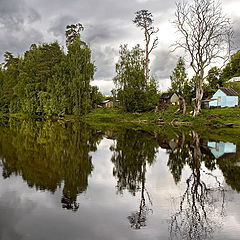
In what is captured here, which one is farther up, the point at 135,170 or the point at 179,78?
the point at 179,78

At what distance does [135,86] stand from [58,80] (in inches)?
565

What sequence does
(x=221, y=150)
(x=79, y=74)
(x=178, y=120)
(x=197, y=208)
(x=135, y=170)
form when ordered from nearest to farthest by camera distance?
(x=197, y=208) < (x=135, y=170) < (x=221, y=150) < (x=178, y=120) < (x=79, y=74)

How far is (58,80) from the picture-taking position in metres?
47.5

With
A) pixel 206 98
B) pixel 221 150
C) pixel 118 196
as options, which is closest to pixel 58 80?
pixel 206 98

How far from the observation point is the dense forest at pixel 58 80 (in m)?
46.8

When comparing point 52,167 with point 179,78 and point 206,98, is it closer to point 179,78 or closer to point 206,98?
point 179,78

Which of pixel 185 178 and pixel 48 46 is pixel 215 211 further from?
pixel 48 46

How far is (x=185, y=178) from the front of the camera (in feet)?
30.4

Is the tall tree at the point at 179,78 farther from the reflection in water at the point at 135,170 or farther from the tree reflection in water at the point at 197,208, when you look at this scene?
the tree reflection in water at the point at 197,208

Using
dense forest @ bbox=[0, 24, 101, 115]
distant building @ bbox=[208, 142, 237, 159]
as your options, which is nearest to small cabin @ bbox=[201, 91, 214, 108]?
dense forest @ bbox=[0, 24, 101, 115]

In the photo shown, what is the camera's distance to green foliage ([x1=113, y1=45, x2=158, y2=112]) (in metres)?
41.9

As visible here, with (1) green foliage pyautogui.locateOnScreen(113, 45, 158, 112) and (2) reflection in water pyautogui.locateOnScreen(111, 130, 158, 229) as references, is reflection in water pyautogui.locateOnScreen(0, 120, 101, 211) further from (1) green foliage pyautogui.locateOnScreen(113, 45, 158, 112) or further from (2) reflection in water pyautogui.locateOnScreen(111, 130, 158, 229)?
(1) green foliage pyautogui.locateOnScreen(113, 45, 158, 112)

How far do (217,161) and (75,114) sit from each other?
36.9 metres

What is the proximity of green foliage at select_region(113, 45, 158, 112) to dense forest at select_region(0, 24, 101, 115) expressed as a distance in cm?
709
